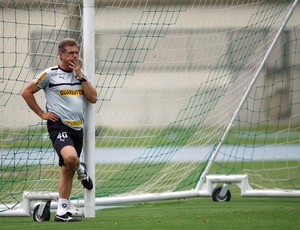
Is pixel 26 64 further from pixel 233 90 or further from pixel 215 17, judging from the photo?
pixel 215 17

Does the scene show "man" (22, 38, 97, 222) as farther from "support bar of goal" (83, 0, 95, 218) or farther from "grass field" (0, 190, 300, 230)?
"grass field" (0, 190, 300, 230)

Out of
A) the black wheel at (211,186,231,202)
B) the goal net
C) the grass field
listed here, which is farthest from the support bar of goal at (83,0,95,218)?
the black wheel at (211,186,231,202)

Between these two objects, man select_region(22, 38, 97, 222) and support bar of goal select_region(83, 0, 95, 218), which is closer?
man select_region(22, 38, 97, 222)

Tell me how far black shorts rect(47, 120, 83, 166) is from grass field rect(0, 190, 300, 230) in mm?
715

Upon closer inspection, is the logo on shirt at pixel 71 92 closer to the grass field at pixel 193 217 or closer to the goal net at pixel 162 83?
the goal net at pixel 162 83

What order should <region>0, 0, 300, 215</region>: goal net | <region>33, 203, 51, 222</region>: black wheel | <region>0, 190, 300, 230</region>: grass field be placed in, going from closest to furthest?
<region>0, 190, 300, 230</region>: grass field < <region>33, 203, 51, 222</region>: black wheel < <region>0, 0, 300, 215</region>: goal net

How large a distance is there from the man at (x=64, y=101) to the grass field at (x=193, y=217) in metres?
0.41

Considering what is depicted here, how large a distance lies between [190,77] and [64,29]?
20.2ft

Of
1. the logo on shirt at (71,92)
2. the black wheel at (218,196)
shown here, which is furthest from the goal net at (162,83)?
the logo on shirt at (71,92)

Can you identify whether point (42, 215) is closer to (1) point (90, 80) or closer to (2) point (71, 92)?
(2) point (71, 92)

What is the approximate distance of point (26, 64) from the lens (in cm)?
1145

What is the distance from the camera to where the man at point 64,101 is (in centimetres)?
927

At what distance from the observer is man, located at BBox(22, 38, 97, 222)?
9.27 meters

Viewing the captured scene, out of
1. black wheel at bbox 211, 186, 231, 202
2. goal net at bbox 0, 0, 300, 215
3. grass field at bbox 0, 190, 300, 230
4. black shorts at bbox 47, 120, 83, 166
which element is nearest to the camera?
grass field at bbox 0, 190, 300, 230
